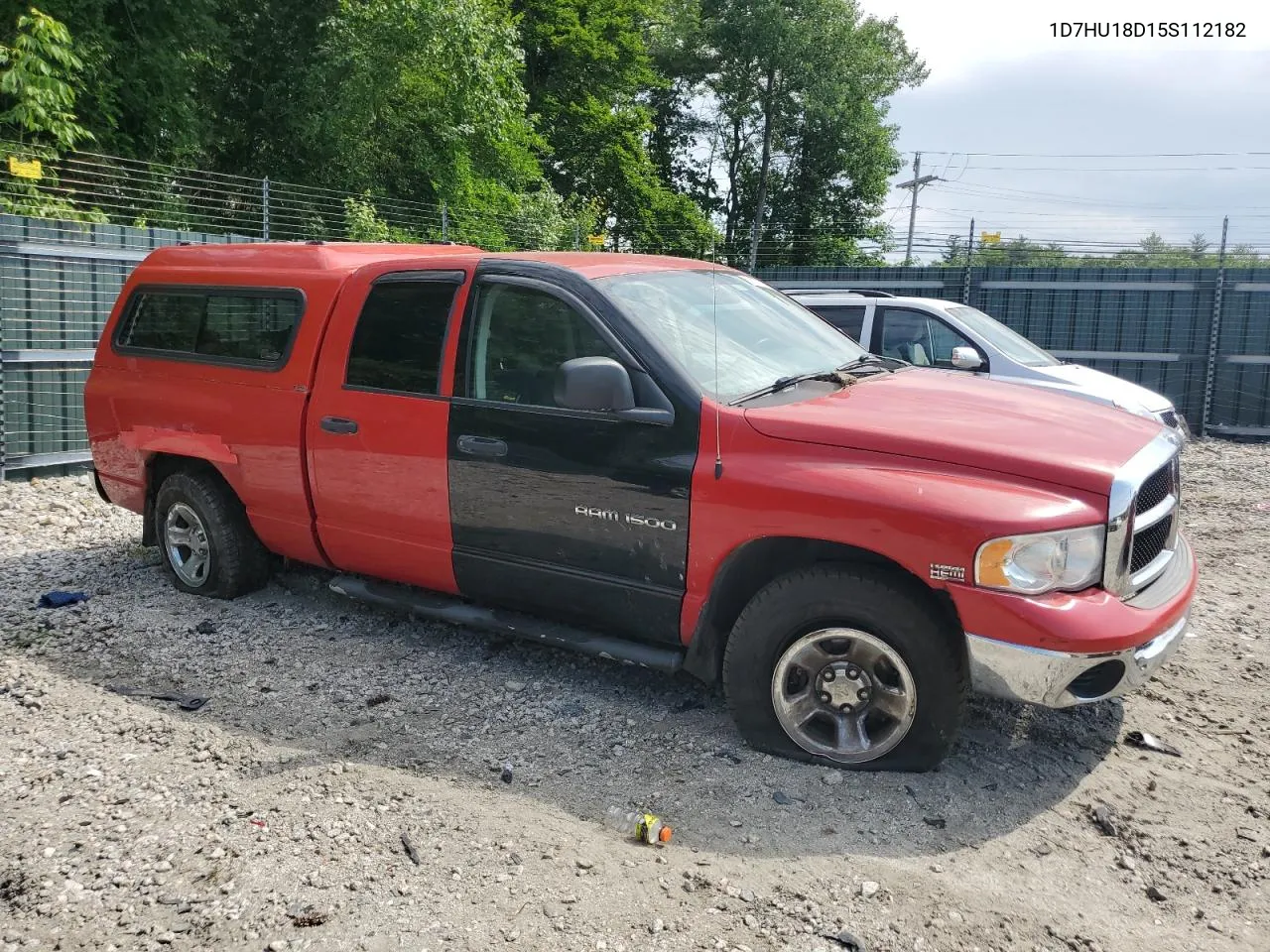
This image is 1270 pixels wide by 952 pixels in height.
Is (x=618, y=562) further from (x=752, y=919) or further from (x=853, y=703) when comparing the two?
(x=752, y=919)

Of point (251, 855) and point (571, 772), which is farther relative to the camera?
point (571, 772)

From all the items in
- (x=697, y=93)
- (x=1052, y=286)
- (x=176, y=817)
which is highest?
(x=697, y=93)

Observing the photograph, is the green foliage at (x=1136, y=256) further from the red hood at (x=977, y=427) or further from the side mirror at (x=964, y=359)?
the red hood at (x=977, y=427)

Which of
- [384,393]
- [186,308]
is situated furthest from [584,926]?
[186,308]

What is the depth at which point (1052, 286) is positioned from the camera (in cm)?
1518

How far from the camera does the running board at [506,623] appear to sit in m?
4.09

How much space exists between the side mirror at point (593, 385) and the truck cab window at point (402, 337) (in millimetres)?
943

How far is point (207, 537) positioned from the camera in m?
5.68

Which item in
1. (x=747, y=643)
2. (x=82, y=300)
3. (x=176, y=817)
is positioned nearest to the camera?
(x=176, y=817)

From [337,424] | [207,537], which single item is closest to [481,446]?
[337,424]

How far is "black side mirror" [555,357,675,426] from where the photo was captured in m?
3.84

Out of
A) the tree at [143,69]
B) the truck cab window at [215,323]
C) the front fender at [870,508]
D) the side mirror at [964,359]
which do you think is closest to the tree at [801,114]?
the tree at [143,69]

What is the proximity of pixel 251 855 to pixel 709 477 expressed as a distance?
1.99 meters

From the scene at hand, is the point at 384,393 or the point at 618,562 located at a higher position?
the point at 384,393
